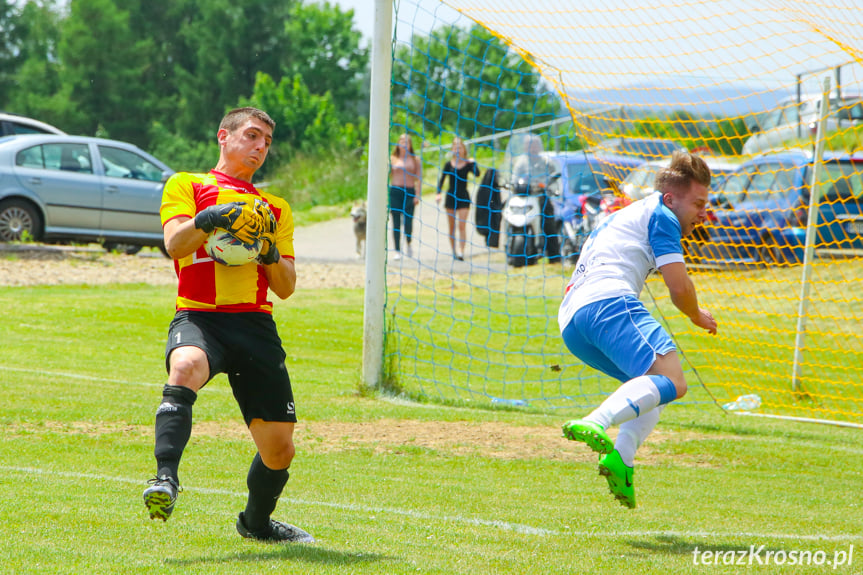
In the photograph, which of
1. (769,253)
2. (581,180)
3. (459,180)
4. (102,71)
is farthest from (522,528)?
(102,71)

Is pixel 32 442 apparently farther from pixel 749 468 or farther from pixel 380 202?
pixel 749 468

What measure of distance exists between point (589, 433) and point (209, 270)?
175cm

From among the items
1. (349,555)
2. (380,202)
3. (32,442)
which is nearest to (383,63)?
(380,202)

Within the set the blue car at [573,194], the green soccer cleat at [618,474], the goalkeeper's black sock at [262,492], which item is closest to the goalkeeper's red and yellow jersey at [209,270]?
the goalkeeper's black sock at [262,492]

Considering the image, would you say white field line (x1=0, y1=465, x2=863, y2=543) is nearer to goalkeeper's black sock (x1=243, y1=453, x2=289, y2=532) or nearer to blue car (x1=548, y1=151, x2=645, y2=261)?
goalkeeper's black sock (x1=243, y1=453, x2=289, y2=532)

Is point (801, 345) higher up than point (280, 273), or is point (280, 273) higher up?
point (280, 273)

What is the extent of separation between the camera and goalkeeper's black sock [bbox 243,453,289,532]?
13.7ft

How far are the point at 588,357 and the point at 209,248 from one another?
76.2 inches

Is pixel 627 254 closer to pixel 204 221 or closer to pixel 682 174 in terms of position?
pixel 682 174

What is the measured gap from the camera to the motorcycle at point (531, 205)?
11.9 m

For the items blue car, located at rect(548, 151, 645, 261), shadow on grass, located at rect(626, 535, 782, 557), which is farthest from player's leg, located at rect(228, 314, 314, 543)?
blue car, located at rect(548, 151, 645, 261)

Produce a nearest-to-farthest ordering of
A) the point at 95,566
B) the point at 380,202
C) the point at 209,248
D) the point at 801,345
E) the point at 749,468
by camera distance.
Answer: the point at 95,566 → the point at 209,248 → the point at 749,468 → the point at 380,202 → the point at 801,345

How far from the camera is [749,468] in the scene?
6664 millimetres

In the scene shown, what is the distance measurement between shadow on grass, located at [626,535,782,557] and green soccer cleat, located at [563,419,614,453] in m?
0.64
